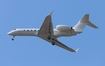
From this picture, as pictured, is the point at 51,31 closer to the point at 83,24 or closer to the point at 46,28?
the point at 46,28

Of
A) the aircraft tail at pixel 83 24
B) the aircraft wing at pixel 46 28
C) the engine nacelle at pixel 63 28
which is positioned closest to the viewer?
the aircraft wing at pixel 46 28

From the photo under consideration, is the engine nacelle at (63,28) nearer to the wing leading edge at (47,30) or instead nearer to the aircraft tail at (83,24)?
the wing leading edge at (47,30)

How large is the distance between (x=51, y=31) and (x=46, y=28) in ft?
3.69

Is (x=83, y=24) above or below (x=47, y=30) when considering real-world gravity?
above

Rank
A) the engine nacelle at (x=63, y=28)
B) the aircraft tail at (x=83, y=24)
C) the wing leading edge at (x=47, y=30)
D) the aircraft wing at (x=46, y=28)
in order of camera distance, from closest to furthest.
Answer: the aircraft wing at (x=46, y=28), the wing leading edge at (x=47, y=30), the engine nacelle at (x=63, y=28), the aircraft tail at (x=83, y=24)

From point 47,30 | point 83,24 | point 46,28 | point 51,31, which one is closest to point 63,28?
point 51,31

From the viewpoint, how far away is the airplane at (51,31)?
165 feet

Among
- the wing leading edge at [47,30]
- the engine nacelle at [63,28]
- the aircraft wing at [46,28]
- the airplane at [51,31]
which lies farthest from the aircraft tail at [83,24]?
the aircraft wing at [46,28]

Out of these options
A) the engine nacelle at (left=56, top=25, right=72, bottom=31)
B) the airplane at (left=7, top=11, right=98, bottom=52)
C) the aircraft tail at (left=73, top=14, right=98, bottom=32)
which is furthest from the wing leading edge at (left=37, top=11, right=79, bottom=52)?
the aircraft tail at (left=73, top=14, right=98, bottom=32)

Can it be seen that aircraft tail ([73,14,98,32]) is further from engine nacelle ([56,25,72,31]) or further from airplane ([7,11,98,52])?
engine nacelle ([56,25,72,31])

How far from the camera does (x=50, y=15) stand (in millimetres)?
47281

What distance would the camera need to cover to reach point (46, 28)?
167 ft

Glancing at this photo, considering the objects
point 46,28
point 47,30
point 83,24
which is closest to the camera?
point 46,28

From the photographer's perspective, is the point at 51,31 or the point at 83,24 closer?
the point at 51,31
